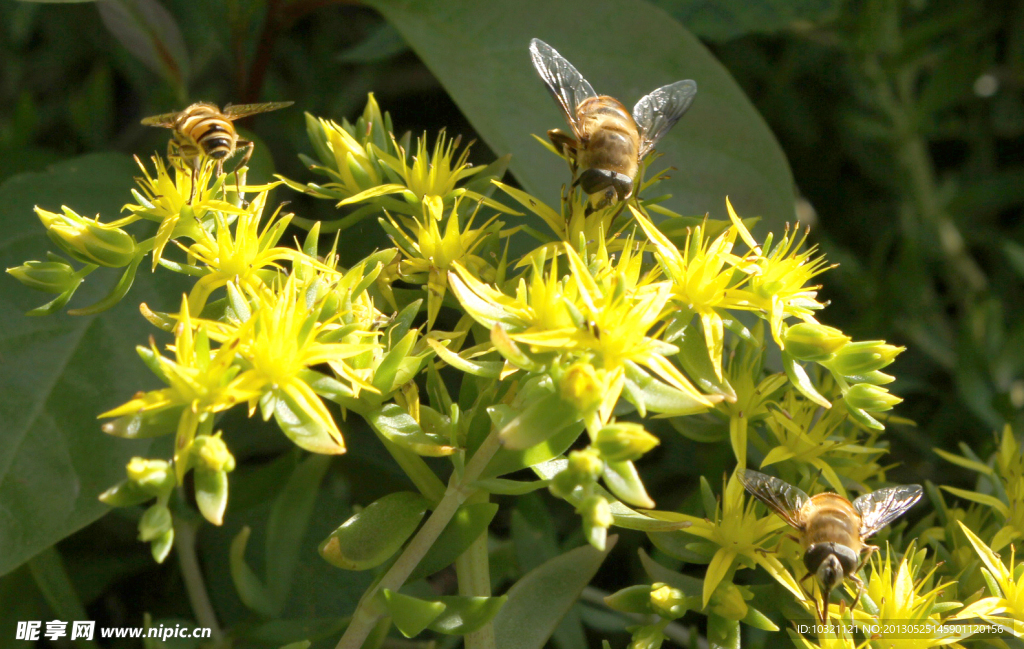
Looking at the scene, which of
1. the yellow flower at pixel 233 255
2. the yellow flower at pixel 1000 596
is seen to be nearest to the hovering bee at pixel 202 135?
the yellow flower at pixel 233 255

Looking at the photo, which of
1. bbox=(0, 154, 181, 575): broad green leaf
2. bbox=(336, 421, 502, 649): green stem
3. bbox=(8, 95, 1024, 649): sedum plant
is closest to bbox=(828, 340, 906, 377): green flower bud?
bbox=(8, 95, 1024, 649): sedum plant

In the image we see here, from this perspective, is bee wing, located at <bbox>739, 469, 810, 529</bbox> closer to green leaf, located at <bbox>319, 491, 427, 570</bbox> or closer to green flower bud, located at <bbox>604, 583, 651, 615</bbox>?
green flower bud, located at <bbox>604, 583, 651, 615</bbox>

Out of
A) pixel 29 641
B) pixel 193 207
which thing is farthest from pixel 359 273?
pixel 29 641

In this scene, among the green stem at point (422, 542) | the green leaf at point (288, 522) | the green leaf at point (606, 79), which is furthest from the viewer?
the green leaf at point (606, 79)

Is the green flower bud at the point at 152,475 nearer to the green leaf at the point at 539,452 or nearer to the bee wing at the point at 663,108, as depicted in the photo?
the green leaf at the point at 539,452

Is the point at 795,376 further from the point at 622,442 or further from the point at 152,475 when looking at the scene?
the point at 152,475
